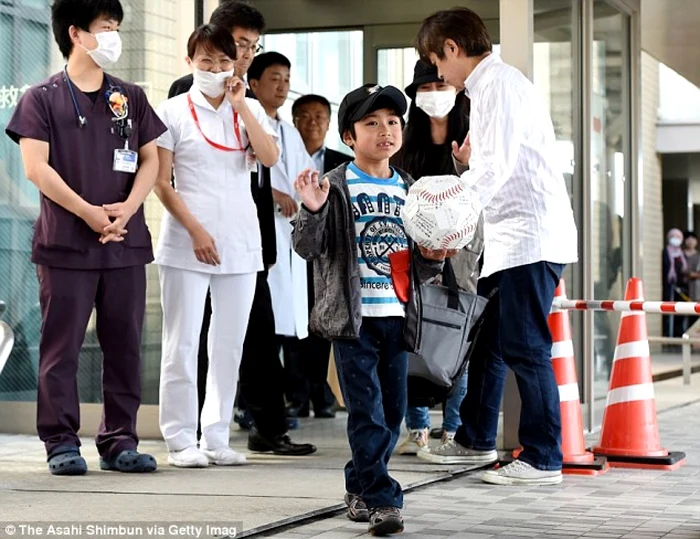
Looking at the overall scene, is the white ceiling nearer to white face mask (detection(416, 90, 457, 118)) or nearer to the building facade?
the building facade

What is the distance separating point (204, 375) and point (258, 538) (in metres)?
2.24

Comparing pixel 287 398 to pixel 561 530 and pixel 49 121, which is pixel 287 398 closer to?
pixel 49 121

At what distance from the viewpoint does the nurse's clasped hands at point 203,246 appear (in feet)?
18.9

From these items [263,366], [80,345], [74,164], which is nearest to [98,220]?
[74,164]

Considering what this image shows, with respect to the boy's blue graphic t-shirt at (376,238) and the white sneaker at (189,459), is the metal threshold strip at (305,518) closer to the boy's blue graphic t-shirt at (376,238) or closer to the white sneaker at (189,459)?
the boy's blue graphic t-shirt at (376,238)

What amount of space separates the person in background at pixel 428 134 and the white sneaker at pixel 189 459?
102cm

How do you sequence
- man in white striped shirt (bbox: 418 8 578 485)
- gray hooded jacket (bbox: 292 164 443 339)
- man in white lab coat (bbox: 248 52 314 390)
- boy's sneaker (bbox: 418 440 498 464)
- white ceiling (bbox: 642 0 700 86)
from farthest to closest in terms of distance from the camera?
white ceiling (bbox: 642 0 700 86) → man in white lab coat (bbox: 248 52 314 390) → boy's sneaker (bbox: 418 440 498 464) → man in white striped shirt (bbox: 418 8 578 485) → gray hooded jacket (bbox: 292 164 443 339)

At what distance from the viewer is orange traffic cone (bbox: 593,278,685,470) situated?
242 inches

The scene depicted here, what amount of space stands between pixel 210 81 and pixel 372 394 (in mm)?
2018

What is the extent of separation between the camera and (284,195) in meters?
6.97

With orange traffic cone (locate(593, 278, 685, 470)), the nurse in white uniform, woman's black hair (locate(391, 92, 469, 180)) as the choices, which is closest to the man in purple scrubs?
the nurse in white uniform

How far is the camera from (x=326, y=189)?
4.31m

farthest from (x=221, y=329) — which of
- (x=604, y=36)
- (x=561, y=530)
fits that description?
(x=604, y=36)

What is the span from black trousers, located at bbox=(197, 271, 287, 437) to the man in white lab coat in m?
0.73
